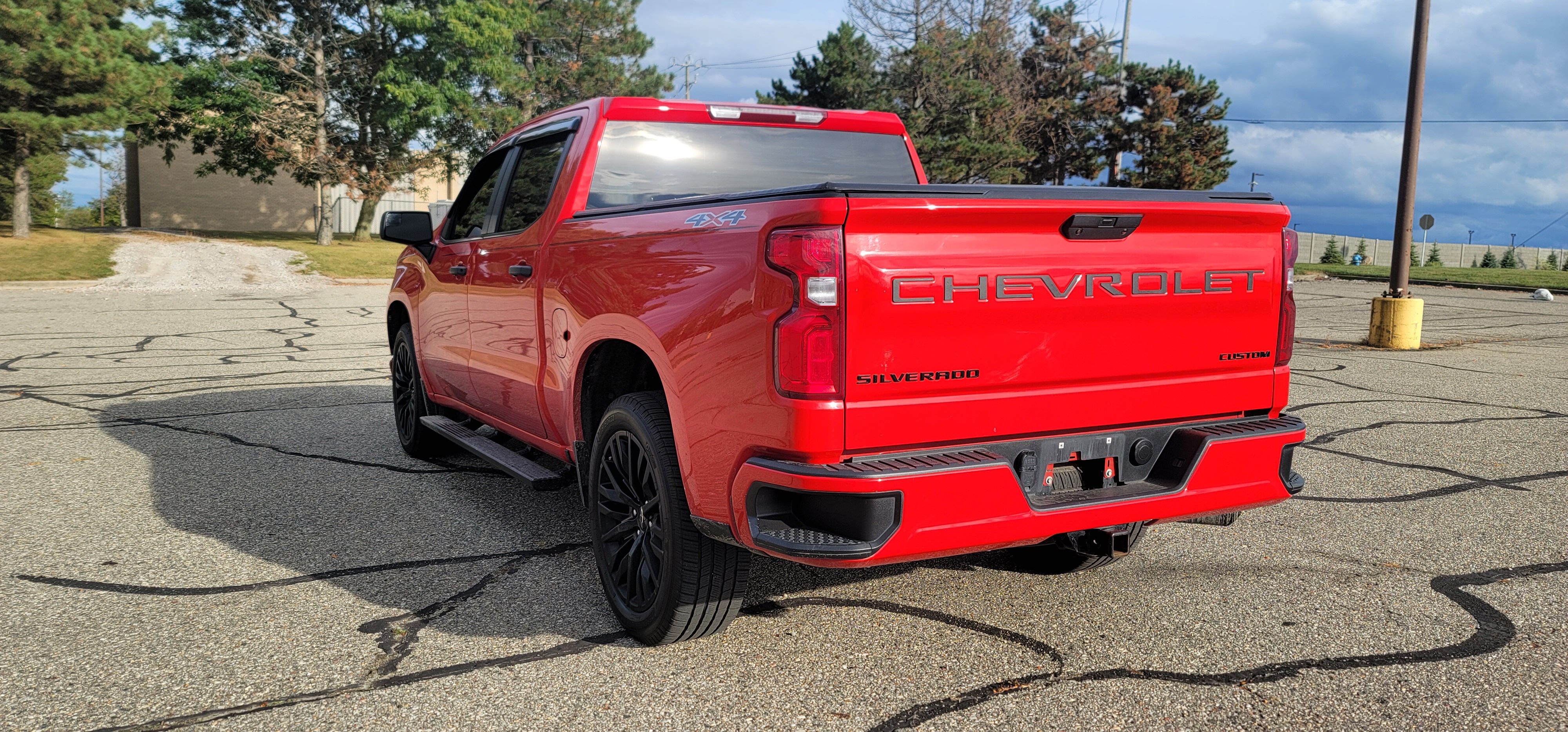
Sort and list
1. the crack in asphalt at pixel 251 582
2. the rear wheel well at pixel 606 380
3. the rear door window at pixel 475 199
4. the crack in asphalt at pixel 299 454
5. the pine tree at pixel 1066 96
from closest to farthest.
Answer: the rear wheel well at pixel 606 380, the crack in asphalt at pixel 251 582, the rear door window at pixel 475 199, the crack in asphalt at pixel 299 454, the pine tree at pixel 1066 96

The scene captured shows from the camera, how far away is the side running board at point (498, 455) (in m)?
4.37

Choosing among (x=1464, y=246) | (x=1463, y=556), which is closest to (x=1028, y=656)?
(x=1463, y=556)

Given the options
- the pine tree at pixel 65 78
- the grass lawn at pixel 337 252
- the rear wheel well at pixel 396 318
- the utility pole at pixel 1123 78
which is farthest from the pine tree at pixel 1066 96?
the rear wheel well at pixel 396 318

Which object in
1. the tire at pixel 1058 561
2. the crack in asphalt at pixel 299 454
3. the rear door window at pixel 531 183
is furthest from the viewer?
the crack in asphalt at pixel 299 454

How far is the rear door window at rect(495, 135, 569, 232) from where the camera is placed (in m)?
4.75

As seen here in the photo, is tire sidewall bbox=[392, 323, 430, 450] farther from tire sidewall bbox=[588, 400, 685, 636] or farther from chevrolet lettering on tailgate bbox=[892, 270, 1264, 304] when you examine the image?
chevrolet lettering on tailgate bbox=[892, 270, 1264, 304]

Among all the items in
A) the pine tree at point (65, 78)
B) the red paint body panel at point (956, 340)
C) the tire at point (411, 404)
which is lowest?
the tire at point (411, 404)

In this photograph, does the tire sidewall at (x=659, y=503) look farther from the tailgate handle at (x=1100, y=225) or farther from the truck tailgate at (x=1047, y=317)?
the tailgate handle at (x=1100, y=225)

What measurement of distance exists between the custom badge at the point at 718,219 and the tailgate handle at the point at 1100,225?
3.09 ft

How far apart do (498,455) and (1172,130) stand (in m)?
41.8

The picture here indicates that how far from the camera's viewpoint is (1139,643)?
3611 mm

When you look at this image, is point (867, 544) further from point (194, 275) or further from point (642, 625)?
point (194, 275)

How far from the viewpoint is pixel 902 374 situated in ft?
9.64

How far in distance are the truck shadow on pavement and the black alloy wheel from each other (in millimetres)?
198
